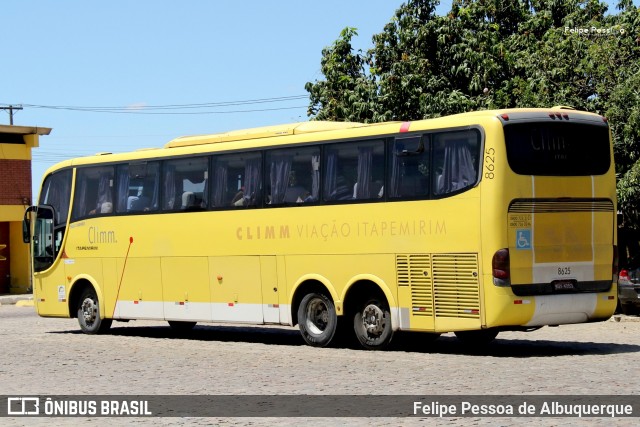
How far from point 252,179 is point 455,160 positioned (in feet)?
15.7

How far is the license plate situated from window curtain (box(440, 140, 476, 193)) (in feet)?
6.42

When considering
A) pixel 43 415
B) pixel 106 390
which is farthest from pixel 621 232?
pixel 43 415

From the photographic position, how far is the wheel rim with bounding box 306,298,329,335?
21203 millimetres

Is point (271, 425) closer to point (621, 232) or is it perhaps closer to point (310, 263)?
point (310, 263)

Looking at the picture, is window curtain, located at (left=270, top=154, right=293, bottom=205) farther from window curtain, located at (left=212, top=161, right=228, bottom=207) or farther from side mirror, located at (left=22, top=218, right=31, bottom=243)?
side mirror, located at (left=22, top=218, right=31, bottom=243)

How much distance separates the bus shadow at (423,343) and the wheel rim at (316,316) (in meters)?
0.45

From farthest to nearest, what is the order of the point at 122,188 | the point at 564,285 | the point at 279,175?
the point at 122,188, the point at 279,175, the point at 564,285

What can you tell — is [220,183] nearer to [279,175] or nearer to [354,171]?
[279,175]

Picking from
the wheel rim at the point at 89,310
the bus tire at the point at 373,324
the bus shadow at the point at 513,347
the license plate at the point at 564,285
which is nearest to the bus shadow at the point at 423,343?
the bus shadow at the point at 513,347

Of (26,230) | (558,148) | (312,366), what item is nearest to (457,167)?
(558,148)

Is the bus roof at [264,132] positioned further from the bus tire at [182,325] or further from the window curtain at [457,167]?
the bus tire at [182,325]

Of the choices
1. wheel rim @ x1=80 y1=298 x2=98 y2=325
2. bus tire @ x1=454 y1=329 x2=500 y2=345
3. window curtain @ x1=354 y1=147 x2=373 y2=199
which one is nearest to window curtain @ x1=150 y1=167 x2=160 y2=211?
wheel rim @ x1=80 y1=298 x2=98 y2=325

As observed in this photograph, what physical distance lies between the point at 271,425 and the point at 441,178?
315 inches

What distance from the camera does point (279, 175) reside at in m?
21.7
